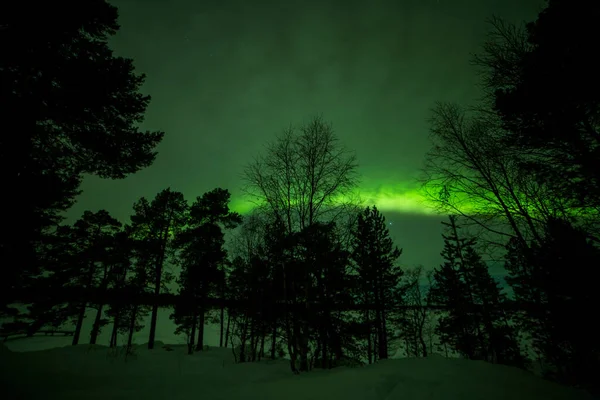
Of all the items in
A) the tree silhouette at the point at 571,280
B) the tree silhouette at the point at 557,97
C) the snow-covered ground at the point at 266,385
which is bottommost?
the snow-covered ground at the point at 266,385

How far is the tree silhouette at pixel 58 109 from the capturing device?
5.95m

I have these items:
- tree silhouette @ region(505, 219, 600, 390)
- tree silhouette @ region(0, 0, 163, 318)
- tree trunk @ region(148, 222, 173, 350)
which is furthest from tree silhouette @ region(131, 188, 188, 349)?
tree silhouette @ region(505, 219, 600, 390)

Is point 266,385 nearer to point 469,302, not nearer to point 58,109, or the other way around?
point 58,109

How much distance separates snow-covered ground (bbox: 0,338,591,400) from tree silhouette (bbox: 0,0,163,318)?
389 centimetres

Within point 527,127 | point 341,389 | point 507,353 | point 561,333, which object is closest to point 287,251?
point 341,389

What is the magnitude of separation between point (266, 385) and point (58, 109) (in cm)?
990

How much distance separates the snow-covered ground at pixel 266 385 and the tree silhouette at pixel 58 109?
12.8 ft

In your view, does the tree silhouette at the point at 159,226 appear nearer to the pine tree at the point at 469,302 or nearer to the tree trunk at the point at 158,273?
the tree trunk at the point at 158,273

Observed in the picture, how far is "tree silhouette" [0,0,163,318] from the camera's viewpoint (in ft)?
19.5

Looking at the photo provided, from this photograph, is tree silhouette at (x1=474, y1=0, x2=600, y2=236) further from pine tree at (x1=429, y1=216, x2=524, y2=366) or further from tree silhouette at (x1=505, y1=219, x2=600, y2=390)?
pine tree at (x1=429, y1=216, x2=524, y2=366)

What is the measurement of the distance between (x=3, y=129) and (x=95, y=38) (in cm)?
451

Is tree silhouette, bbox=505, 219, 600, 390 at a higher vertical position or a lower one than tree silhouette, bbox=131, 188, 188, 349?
lower

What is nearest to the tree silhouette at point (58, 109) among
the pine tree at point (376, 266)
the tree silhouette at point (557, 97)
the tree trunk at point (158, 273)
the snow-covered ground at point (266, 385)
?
the snow-covered ground at point (266, 385)

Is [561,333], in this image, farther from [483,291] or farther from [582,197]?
[483,291]
